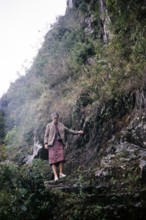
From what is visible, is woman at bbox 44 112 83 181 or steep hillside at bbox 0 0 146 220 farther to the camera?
woman at bbox 44 112 83 181

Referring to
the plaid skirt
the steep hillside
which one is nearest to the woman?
the plaid skirt

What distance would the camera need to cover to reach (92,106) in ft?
37.1

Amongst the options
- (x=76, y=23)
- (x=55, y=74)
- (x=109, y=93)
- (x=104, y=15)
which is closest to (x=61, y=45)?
(x=76, y=23)

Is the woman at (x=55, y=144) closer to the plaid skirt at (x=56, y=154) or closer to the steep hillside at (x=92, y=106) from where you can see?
the plaid skirt at (x=56, y=154)

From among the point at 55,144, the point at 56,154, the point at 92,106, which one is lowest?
the point at 56,154

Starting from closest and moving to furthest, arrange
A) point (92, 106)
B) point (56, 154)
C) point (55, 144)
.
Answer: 1. point (56, 154)
2. point (55, 144)
3. point (92, 106)

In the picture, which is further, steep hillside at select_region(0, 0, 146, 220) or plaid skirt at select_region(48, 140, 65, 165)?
plaid skirt at select_region(48, 140, 65, 165)

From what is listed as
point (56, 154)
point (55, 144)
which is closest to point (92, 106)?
point (55, 144)

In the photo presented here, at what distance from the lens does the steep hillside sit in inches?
280

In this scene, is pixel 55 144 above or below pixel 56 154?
above

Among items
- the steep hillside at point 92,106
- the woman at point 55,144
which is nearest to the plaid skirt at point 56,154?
the woman at point 55,144

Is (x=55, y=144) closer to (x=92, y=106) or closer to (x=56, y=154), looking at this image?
(x=56, y=154)

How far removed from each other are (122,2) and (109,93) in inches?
140

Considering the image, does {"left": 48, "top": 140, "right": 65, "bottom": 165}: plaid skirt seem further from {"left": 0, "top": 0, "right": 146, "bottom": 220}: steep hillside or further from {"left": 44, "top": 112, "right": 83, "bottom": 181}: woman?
{"left": 0, "top": 0, "right": 146, "bottom": 220}: steep hillside
